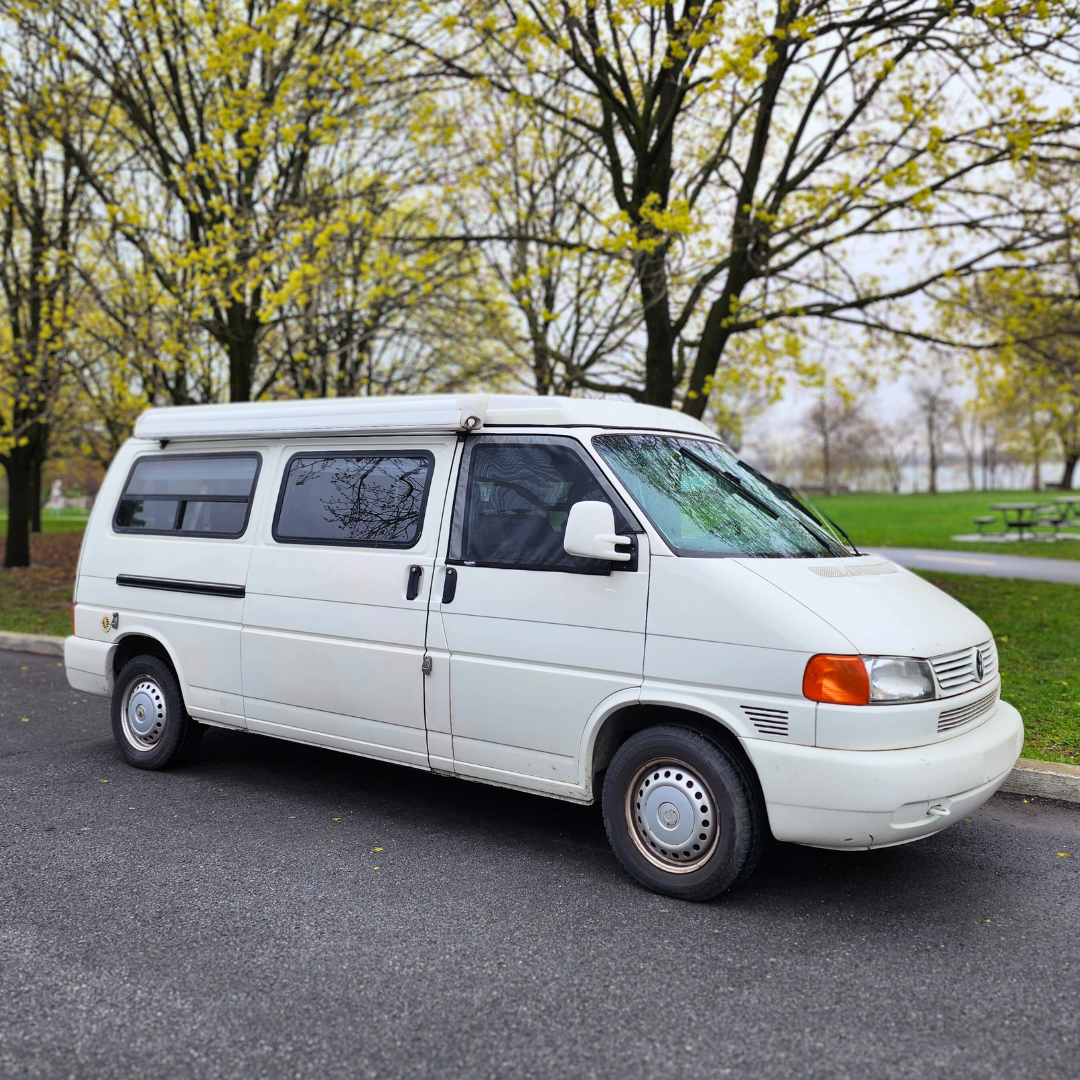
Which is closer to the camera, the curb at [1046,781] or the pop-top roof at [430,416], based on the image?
the pop-top roof at [430,416]

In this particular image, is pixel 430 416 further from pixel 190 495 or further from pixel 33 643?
pixel 33 643

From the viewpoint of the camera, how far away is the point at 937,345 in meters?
12.8

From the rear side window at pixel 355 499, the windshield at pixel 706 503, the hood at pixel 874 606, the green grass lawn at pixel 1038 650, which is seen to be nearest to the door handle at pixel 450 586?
the rear side window at pixel 355 499

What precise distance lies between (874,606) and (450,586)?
1900 mm

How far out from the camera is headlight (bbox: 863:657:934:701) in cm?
376

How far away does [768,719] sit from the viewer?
3.89m

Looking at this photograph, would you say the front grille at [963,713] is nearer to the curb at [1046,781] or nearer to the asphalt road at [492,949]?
the asphalt road at [492,949]

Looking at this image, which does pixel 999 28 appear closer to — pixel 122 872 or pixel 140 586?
pixel 140 586

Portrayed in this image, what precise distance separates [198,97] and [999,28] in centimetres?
1164

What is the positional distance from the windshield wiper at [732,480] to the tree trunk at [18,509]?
1676 centimetres

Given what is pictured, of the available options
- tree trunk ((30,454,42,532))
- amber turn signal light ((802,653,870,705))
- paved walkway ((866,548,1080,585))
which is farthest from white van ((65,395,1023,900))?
tree trunk ((30,454,42,532))

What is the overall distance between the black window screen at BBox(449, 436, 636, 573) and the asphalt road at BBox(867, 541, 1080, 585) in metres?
9.35

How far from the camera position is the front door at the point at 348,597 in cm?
490

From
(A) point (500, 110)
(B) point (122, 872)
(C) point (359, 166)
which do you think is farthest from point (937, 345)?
(B) point (122, 872)
